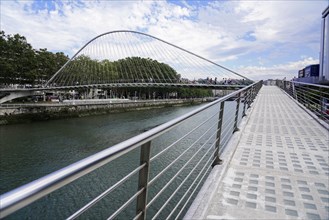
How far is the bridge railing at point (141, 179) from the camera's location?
804 mm

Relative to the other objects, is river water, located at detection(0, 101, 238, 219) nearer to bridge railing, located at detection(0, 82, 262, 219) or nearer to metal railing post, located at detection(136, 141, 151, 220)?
bridge railing, located at detection(0, 82, 262, 219)

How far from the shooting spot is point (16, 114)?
28.6m

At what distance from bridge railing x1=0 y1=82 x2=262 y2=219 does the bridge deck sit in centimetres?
21

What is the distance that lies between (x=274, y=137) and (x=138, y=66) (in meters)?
42.5

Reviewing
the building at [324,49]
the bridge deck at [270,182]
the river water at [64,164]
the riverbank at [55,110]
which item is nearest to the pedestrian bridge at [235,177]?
the bridge deck at [270,182]

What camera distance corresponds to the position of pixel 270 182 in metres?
2.73

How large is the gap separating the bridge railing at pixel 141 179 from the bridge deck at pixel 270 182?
21 centimetres

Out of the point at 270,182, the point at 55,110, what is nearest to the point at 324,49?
the point at 55,110

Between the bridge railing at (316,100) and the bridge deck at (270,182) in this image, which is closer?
the bridge deck at (270,182)

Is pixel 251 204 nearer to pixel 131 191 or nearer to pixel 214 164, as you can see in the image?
pixel 214 164

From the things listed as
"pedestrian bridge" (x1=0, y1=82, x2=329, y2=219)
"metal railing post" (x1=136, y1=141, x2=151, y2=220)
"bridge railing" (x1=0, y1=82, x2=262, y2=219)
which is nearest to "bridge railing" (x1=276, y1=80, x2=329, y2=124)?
"pedestrian bridge" (x1=0, y1=82, x2=329, y2=219)

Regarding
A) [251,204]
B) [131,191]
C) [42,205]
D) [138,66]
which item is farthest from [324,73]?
[251,204]

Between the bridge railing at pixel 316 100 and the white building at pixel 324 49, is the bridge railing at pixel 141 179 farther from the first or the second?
the white building at pixel 324 49

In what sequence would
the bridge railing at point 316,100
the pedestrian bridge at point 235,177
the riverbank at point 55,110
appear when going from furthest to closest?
the riverbank at point 55,110 → the bridge railing at point 316,100 → the pedestrian bridge at point 235,177
